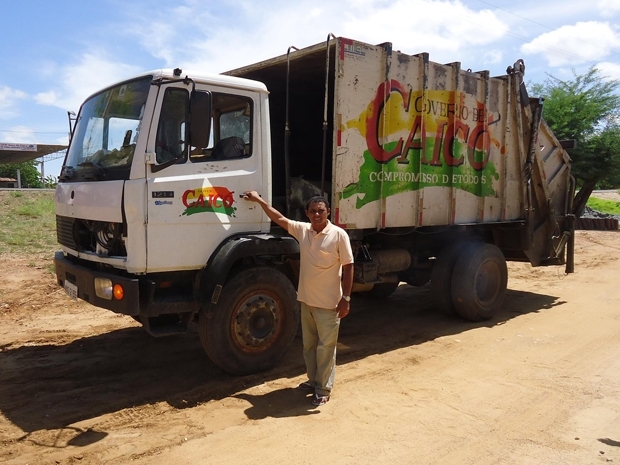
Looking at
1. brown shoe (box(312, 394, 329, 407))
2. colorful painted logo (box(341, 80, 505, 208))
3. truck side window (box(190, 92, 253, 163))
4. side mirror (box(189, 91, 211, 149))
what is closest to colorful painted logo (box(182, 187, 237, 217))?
truck side window (box(190, 92, 253, 163))

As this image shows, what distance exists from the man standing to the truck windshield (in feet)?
5.19

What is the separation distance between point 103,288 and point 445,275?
4.43 m

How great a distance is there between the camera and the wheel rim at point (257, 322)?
4.75 meters

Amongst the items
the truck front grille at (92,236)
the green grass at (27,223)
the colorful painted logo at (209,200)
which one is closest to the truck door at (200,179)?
the colorful painted logo at (209,200)

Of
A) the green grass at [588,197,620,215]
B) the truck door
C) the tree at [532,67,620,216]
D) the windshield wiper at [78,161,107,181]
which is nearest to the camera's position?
the truck door

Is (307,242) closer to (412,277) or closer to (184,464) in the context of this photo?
(184,464)

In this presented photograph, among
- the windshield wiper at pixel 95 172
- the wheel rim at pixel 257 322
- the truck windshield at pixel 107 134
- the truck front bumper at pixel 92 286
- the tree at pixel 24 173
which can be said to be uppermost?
the tree at pixel 24 173

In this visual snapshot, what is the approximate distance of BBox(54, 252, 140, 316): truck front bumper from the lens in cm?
418

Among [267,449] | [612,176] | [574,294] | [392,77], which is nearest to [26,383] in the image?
[267,449]

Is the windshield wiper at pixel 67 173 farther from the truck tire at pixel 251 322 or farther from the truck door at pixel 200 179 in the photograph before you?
the truck tire at pixel 251 322

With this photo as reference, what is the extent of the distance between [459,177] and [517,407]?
324cm

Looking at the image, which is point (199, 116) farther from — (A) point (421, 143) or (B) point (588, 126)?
(B) point (588, 126)

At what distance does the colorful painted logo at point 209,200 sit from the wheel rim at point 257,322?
0.83 meters

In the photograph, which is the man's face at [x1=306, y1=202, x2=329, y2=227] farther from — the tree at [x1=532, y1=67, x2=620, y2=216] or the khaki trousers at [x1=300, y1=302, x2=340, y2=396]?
the tree at [x1=532, y1=67, x2=620, y2=216]
